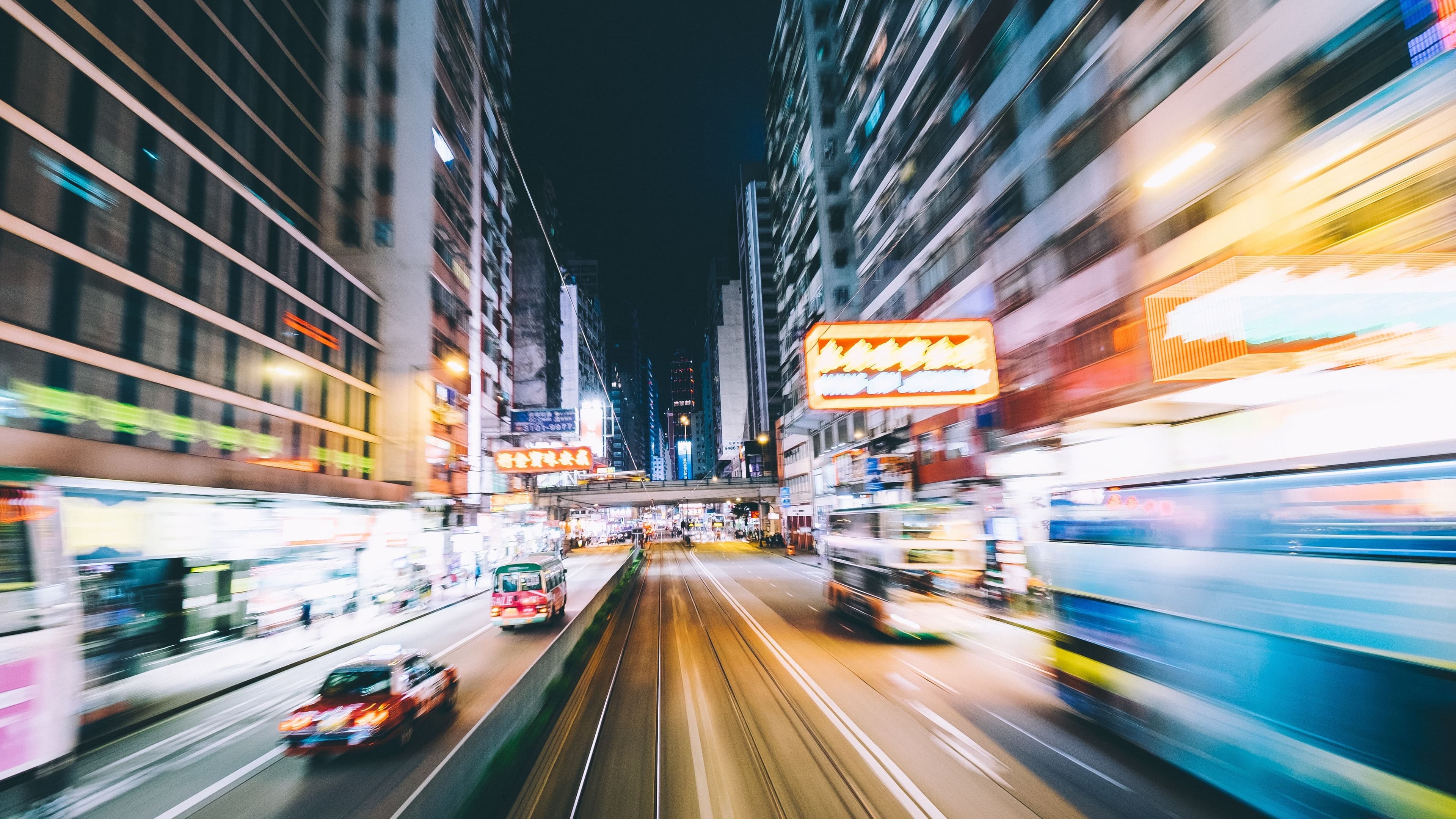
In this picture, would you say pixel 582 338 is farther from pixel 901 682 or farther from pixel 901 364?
pixel 901 682

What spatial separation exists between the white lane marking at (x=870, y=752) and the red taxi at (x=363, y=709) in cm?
675

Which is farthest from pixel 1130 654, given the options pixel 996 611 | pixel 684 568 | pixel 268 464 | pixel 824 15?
pixel 824 15

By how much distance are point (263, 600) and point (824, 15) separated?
53.6 meters

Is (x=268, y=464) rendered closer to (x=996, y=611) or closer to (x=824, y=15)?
(x=996, y=611)

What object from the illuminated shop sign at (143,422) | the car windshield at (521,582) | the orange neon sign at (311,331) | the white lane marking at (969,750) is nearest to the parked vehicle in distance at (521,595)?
the car windshield at (521,582)

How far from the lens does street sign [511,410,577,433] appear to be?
3017cm

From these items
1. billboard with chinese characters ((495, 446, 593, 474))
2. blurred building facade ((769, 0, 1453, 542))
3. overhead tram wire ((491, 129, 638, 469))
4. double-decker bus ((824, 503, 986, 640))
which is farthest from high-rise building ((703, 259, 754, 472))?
double-decker bus ((824, 503, 986, 640))

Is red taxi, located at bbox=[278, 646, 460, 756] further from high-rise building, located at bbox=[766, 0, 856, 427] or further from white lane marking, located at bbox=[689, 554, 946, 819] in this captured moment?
high-rise building, located at bbox=[766, 0, 856, 427]

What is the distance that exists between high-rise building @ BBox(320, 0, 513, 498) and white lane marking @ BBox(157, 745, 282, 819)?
23214 mm

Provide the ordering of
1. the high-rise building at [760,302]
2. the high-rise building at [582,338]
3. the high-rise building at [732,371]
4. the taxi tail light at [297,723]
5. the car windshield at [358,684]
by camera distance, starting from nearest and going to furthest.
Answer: the taxi tail light at [297,723], the car windshield at [358,684], the high-rise building at [760,302], the high-rise building at [582,338], the high-rise building at [732,371]

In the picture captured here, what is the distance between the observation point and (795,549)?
5400 centimetres

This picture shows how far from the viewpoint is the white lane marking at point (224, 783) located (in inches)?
277

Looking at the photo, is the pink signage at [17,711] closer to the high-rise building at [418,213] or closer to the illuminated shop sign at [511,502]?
the high-rise building at [418,213]

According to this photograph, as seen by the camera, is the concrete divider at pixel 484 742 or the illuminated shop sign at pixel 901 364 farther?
the illuminated shop sign at pixel 901 364
